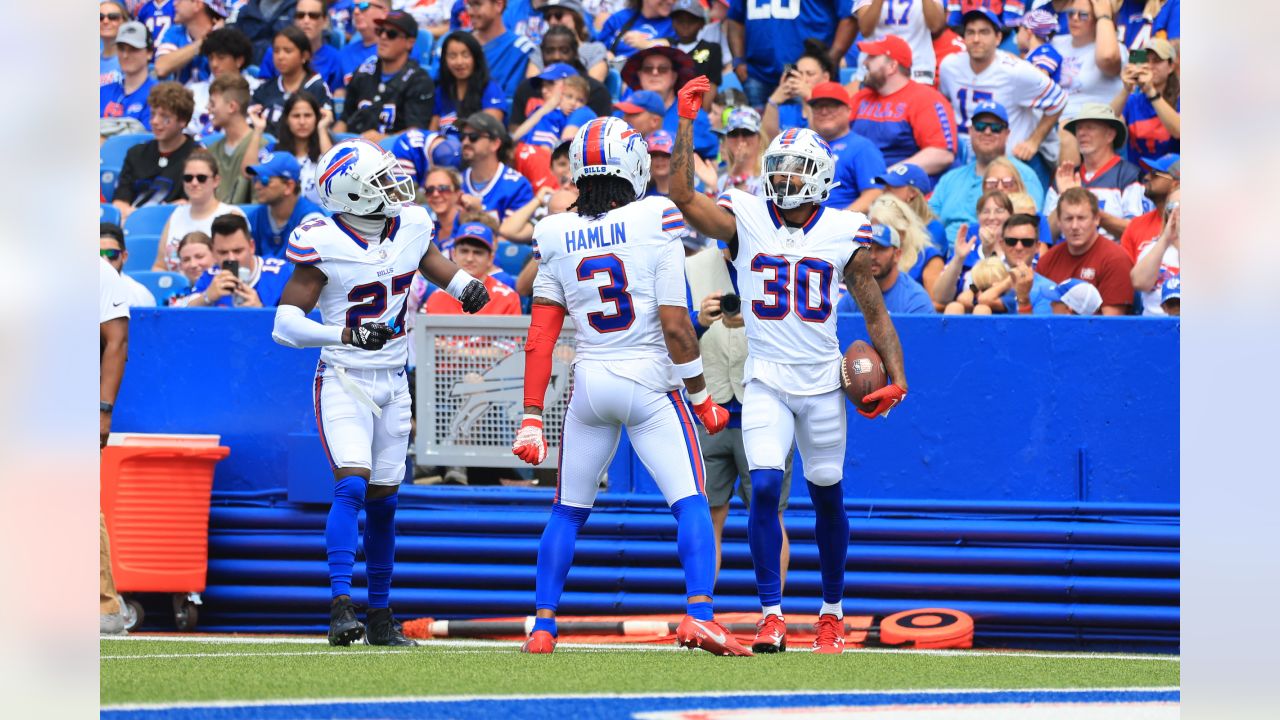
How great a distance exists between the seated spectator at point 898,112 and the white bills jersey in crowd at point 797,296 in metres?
3.84

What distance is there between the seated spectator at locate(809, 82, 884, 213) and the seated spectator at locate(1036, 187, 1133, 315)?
1.21 metres

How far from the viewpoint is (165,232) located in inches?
409

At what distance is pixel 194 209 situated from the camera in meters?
10.3

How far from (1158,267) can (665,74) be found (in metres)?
3.78

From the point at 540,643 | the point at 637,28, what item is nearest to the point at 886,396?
the point at 540,643

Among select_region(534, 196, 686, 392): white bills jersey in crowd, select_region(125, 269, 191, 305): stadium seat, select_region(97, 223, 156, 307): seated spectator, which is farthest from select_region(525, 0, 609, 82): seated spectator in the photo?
select_region(534, 196, 686, 392): white bills jersey in crowd

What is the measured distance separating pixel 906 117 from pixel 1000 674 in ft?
17.8

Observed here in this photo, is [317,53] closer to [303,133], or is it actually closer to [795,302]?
[303,133]

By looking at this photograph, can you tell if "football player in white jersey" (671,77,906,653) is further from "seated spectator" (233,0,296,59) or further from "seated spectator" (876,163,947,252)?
"seated spectator" (233,0,296,59)

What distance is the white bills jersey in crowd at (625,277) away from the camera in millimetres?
6266

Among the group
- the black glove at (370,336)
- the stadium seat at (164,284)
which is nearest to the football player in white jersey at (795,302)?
the black glove at (370,336)

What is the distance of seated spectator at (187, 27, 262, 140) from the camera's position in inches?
494

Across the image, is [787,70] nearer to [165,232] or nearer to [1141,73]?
[1141,73]

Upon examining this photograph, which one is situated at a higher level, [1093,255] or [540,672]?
[1093,255]
